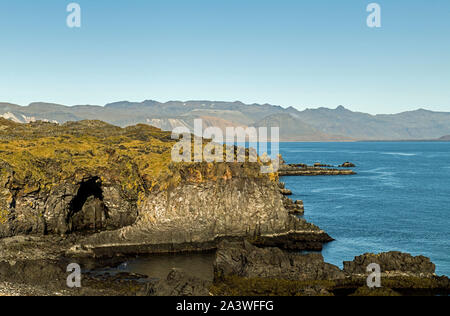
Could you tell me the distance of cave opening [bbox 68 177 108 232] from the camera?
65188 mm

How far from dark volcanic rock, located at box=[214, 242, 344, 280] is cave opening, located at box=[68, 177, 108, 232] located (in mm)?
24160

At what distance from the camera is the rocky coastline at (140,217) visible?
4644cm

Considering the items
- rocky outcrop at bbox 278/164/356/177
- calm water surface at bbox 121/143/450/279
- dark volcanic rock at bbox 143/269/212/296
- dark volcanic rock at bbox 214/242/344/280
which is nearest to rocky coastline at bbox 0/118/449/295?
dark volcanic rock at bbox 214/242/344/280

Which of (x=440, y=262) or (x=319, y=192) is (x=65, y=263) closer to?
(x=440, y=262)

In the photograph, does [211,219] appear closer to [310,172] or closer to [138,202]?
[138,202]

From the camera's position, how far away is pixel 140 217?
59.5m

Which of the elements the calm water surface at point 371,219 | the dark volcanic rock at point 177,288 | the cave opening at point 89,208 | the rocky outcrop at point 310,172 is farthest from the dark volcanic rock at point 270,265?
the rocky outcrop at point 310,172

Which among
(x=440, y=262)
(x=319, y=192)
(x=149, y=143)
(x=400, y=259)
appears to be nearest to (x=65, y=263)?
(x=149, y=143)

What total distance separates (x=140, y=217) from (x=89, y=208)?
38.0ft

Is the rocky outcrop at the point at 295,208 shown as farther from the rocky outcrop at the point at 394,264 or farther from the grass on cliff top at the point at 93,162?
the rocky outcrop at the point at 394,264

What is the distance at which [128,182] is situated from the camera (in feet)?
215

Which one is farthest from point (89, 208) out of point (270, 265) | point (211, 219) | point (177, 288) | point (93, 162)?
point (177, 288)

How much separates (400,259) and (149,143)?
43.2m

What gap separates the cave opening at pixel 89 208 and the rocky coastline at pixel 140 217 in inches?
5.6
